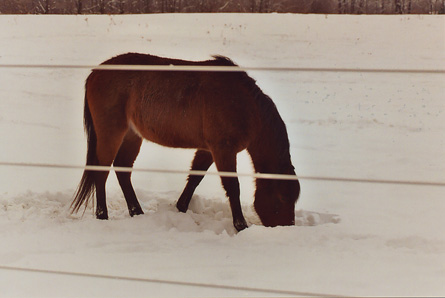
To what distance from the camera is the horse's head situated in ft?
7.21

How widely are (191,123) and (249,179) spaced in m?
0.72

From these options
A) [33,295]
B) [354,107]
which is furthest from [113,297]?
[354,107]

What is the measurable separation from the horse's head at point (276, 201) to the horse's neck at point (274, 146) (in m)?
0.11

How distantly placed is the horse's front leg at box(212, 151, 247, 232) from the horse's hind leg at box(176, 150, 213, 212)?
11.2 inches

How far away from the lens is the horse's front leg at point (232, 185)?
229 centimetres

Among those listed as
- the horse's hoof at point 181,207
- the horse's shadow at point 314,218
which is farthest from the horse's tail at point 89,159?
the horse's shadow at point 314,218

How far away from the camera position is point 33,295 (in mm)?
1359

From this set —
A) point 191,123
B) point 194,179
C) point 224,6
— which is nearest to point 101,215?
point 194,179

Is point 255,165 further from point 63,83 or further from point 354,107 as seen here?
point 63,83

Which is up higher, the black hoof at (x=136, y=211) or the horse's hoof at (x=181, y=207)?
the horse's hoof at (x=181, y=207)

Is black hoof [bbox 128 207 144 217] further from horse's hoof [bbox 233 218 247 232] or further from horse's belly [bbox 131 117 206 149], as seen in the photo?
horse's hoof [bbox 233 218 247 232]

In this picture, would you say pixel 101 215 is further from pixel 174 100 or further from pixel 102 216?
pixel 174 100

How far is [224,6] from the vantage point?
87cm

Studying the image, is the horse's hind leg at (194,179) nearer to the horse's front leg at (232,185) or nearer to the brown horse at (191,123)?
the brown horse at (191,123)
